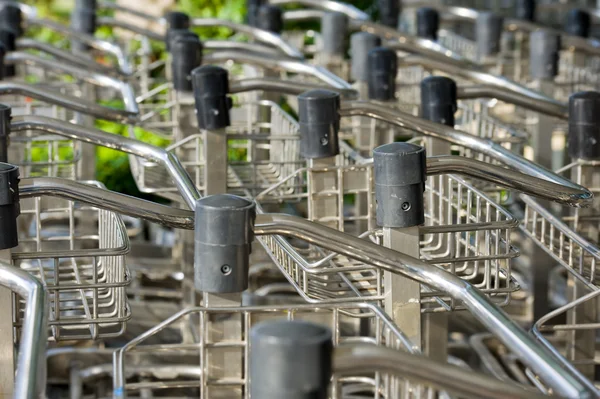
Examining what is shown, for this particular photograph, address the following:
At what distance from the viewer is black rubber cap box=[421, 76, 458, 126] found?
3406mm

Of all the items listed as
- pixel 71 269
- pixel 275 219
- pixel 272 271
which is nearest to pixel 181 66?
pixel 71 269

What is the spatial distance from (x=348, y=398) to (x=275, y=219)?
175 centimetres

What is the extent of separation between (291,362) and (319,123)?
5.60ft

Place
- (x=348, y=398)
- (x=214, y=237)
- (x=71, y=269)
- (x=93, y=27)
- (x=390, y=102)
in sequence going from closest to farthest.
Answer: (x=214, y=237), (x=71, y=269), (x=348, y=398), (x=390, y=102), (x=93, y=27)

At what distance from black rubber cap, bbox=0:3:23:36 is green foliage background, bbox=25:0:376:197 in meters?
0.67

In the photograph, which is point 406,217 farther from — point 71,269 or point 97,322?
point 71,269

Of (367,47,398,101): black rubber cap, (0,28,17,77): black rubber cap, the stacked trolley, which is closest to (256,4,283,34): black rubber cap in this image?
the stacked trolley

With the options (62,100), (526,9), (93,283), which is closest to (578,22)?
(526,9)

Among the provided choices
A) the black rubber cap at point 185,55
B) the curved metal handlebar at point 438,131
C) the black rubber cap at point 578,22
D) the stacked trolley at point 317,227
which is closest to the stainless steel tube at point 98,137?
the stacked trolley at point 317,227

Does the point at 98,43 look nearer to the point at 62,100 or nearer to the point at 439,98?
the point at 62,100

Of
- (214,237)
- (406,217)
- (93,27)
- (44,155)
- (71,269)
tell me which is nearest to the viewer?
(214,237)

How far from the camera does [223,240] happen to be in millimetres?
1981

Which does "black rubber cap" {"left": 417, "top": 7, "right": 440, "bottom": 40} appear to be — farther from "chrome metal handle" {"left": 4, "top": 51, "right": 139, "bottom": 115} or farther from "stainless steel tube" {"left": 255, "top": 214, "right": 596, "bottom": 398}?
"stainless steel tube" {"left": 255, "top": 214, "right": 596, "bottom": 398}

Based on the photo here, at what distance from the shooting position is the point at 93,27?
616 cm
